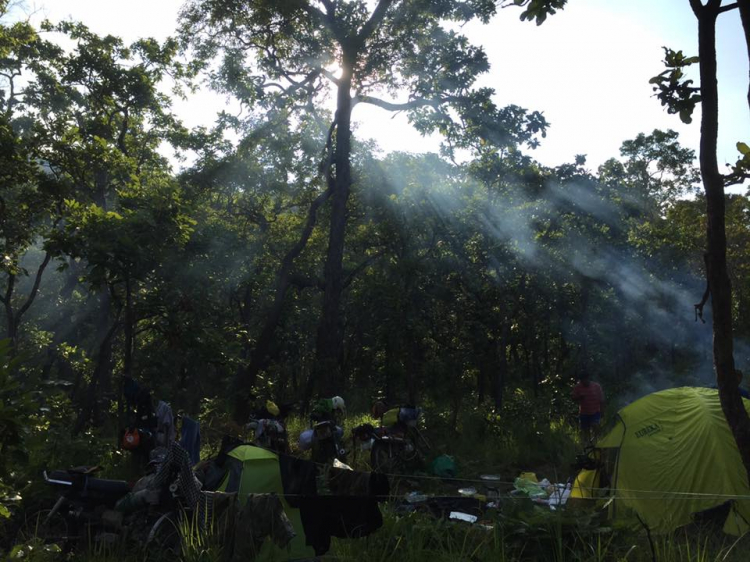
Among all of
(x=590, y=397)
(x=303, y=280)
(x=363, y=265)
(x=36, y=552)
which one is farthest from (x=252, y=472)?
(x=363, y=265)

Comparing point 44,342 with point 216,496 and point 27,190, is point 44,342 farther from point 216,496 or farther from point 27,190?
point 216,496

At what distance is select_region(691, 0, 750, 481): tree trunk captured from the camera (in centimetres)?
398

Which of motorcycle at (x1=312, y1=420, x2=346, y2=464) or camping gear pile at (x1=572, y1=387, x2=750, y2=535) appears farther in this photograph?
motorcycle at (x1=312, y1=420, x2=346, y2=464)

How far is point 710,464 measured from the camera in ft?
20.0

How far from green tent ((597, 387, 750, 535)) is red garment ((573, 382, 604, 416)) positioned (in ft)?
7.62

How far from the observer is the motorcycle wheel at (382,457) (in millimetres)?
8445

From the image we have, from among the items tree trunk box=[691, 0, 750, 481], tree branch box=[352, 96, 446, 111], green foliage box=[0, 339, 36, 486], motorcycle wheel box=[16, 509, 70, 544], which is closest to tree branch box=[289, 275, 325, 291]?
tree branch box=[352, 96, 446, 111]

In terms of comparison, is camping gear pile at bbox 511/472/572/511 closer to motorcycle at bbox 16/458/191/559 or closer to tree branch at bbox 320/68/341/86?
motorcycle at bbox 16/458/191/559

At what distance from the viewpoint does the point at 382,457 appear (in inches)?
336

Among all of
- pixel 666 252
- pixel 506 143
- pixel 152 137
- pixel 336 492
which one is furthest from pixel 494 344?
pixel 152 137

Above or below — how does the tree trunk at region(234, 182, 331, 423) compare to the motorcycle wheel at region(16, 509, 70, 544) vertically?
above

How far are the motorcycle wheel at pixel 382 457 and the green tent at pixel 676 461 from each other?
9.17 feet

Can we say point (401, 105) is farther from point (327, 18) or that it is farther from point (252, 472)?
point (252, 472)

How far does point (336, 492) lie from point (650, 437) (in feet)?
11.9
